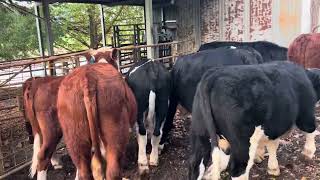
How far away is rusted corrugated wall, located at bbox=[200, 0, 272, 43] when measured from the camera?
10133mm

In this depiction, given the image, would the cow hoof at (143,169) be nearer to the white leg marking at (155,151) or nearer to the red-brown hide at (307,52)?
the white leg marking at (155,151)

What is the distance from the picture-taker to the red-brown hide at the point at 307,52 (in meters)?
7.08

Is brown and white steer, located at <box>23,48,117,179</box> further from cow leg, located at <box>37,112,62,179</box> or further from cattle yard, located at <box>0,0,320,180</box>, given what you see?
cattle yard, located at <box>0,0,320,180</box>

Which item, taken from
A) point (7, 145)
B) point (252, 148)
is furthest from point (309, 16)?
point (7, 145)

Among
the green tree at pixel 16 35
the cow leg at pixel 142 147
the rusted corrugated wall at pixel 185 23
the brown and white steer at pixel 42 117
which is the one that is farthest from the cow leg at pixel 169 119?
the green tree at pixel 16 35

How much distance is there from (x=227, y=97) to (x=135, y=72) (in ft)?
5.71

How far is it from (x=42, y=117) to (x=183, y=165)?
200cm

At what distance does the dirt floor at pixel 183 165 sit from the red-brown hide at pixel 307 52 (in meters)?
2.14

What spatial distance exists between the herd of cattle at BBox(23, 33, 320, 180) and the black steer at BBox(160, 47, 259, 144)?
38 cm

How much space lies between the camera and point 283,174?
14.2 feet

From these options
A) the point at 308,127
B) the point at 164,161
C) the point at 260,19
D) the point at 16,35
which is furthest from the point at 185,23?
the point at 308,127

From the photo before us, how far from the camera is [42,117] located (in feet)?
13.0

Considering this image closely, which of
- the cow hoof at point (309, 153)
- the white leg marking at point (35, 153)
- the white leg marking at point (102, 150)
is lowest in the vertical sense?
the cow hoof at point (309, 153)

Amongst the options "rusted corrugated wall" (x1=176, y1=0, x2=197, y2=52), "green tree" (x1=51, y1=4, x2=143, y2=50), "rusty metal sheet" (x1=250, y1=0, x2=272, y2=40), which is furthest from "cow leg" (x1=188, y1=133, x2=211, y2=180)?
"green tree" (x1=51, y1=4, x2=143, y2=50)
